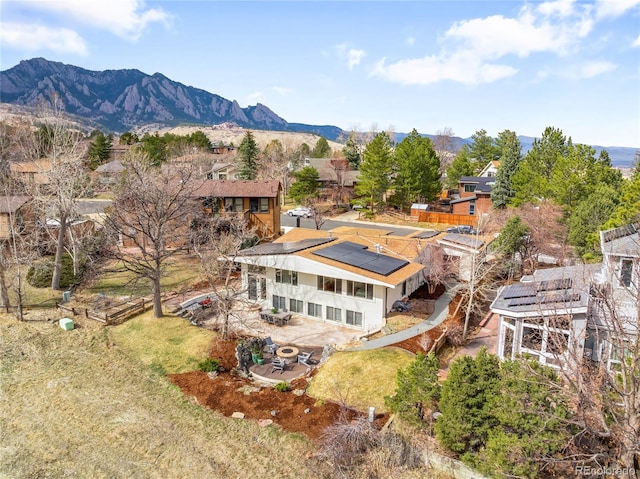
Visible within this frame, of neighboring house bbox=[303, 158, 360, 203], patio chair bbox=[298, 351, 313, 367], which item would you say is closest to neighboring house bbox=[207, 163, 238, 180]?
neighboring house bbox=[303, 158, 360, 203]

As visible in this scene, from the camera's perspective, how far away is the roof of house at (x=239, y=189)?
41219mm

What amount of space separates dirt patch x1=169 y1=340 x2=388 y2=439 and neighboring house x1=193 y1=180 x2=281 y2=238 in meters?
23.5

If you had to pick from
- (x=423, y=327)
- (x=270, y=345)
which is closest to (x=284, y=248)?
(x=270, y=345)

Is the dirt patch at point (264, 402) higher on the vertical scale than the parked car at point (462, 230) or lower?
lower

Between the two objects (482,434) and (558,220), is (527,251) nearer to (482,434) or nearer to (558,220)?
(558,220)

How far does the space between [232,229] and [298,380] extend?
20.4 m

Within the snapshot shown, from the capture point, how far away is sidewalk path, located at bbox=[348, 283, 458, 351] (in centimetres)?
2165

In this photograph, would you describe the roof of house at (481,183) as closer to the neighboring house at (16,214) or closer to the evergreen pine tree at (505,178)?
the evergreen pine tree at (505,178)

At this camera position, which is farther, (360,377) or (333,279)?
(333,279)

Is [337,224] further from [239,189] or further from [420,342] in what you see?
[420,342]

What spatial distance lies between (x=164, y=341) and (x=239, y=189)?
22084 millimetres

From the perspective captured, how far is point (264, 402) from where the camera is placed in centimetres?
1698

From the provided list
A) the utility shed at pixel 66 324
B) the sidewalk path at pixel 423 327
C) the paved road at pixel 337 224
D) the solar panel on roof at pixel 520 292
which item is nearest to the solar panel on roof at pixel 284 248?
the sidewalk path at pixel 423 327

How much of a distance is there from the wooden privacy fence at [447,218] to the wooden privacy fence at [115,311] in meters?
39.6
